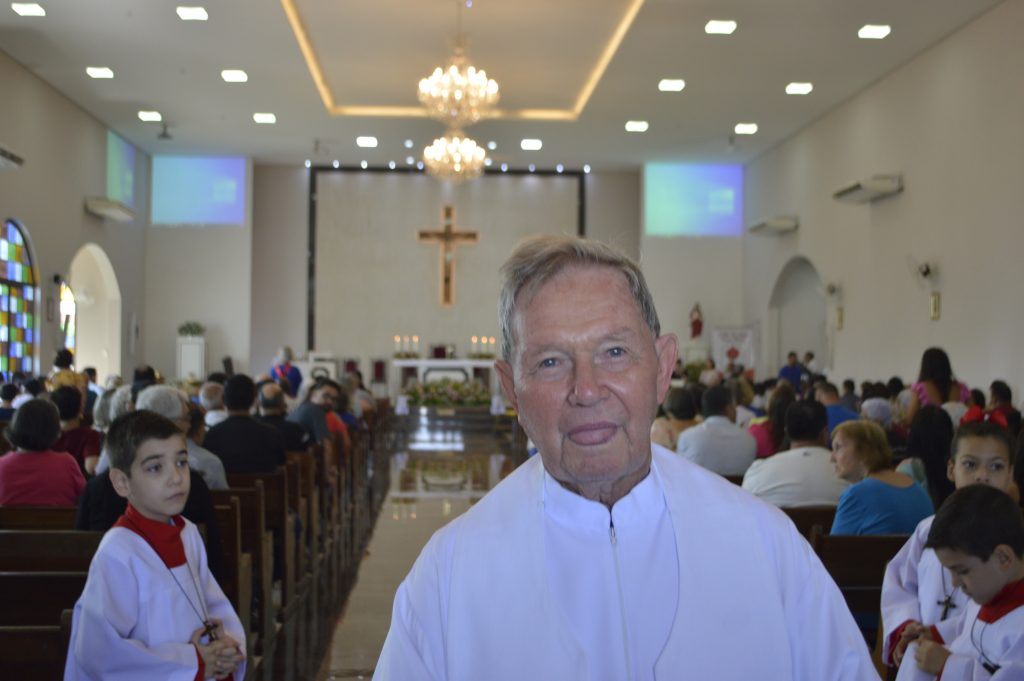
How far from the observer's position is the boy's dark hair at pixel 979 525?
283cm

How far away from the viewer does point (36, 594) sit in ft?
13.0

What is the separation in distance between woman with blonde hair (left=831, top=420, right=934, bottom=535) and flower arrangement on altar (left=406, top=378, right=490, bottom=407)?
14.2 metres

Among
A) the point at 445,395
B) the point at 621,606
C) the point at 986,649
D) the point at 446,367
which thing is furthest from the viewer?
the point at 446,367

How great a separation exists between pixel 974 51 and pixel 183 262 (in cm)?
1574

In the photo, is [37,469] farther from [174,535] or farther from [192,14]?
[192,14]

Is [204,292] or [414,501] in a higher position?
[204,292]

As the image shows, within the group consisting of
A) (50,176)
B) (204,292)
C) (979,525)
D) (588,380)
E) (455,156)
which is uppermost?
(455,156)

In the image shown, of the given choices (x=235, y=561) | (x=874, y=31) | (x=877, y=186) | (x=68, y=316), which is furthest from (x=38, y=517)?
(x=68, y=316)

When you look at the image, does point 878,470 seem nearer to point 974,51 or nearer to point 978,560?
point 978,560

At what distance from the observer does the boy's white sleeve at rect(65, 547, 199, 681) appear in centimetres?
308

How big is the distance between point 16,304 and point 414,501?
27.1 feet

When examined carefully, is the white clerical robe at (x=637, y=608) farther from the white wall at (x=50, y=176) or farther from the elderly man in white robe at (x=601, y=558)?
the white wall at (x=50, y=176)

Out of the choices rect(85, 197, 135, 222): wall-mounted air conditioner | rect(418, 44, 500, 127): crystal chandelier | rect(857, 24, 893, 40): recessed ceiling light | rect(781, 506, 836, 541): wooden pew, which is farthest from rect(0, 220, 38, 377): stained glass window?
rect(781, 506, 836, 541): wooden pew

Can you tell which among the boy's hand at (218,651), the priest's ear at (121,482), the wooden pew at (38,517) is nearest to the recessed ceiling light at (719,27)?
the wooden pew at (38,517)
